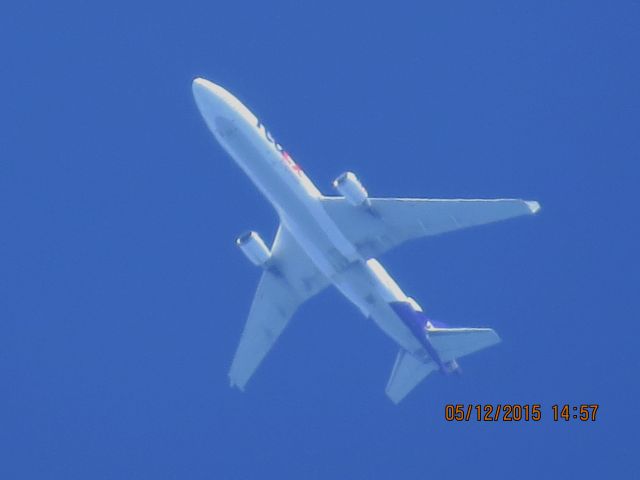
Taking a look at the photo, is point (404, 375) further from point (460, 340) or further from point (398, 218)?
point (398, 218)

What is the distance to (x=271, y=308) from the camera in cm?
7538

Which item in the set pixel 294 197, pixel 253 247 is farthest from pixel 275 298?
pixel 294 197

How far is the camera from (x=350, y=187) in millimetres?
66000

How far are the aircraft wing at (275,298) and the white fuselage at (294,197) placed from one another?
3.22m

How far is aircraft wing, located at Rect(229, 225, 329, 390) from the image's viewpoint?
241 ft

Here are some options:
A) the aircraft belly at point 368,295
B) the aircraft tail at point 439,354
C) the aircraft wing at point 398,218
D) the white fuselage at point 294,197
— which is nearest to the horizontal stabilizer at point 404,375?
the aircraft tail at point 439,354

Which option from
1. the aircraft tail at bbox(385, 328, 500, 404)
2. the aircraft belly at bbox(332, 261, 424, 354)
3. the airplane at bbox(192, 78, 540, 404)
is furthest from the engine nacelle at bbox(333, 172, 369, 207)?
the aircraft tail at bbox(385, 328, 500, 404)

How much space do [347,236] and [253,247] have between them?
21.4 feet

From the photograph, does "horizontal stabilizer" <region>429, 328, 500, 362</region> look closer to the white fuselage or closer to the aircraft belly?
the aircraft belly

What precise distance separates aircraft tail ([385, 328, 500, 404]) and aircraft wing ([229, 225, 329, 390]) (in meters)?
6.63

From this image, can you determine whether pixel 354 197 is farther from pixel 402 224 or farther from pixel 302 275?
pixel 302 275

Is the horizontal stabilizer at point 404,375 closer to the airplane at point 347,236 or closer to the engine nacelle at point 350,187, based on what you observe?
the airplane at point 347,236

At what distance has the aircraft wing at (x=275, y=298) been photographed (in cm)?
7338

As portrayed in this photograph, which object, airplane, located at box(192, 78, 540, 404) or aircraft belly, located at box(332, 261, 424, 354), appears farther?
aircraft belly, located at box(332, 261, 424, 354)
